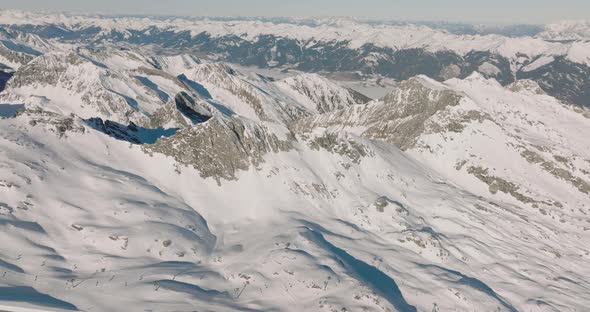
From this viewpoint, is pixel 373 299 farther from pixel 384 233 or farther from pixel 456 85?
pixel 456 85

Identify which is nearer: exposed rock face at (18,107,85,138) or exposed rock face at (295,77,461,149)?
exposed rock face at (18,107,85,138)

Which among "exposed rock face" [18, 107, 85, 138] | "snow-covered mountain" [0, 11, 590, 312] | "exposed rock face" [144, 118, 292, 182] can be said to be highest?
"exposed rock face" [18, 107, 85, 138]

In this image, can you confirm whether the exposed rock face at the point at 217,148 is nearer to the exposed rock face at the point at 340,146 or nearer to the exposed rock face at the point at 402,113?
the exposed rock face at the point at 340,146

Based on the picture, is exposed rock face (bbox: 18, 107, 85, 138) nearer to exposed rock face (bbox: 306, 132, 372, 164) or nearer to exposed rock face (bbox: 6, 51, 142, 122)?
exposed rock face (bbox: 306, 132, 372, 164)

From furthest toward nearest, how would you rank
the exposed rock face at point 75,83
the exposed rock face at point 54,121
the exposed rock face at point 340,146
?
the exposed rock face at point 75,83
the exposed rock face at point 340,146
the exposed rock face at point 54,121

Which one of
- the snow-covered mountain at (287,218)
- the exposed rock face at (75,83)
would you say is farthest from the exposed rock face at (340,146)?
the exposed rock face at (75,83)

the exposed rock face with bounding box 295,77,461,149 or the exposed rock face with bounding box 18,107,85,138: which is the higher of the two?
the exposed rock face with bounding box 18,107,85,138

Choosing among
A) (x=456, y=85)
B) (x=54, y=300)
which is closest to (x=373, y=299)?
(x=54, y=300)

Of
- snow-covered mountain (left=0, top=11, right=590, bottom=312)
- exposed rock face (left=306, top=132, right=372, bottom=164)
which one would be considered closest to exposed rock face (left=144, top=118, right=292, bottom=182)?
snow-covered mountain (left=0, top=11, right=590, bottom=312)
